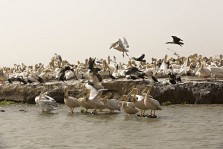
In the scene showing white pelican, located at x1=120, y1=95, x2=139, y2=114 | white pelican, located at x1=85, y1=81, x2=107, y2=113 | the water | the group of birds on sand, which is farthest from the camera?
white pelican, located at x1=85, y1=81, x2=107, y2=113

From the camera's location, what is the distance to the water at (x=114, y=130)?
1000 cm

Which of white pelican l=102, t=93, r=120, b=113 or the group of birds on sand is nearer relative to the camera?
the group of birds on sand

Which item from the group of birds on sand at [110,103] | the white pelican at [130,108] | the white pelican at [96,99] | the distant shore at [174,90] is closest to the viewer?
the group of birds on sand at [110,103]

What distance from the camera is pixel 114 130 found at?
39.7 feet

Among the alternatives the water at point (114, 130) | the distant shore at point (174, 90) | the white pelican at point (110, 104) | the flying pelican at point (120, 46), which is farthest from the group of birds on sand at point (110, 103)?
the distant shore at point (174, 90)

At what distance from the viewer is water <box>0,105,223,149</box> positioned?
10.0 meters

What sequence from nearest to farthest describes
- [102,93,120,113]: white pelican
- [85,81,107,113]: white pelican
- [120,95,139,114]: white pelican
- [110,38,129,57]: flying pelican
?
1. [120,95,139,114]: white pelican
2. [85,81,107,113]: white pelican
3. [102,93,120,113]: white pelican
4. [110,38,129,57]: flying pelican

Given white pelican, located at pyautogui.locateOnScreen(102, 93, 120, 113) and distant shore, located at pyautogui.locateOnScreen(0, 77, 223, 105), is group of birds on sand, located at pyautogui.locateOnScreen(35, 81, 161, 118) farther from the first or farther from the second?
distant shore, located at pyautogui.locateOnScreen(0, 77, 223, 105)

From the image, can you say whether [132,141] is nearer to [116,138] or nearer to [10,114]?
[116,138]

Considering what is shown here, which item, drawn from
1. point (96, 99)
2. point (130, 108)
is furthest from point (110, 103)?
point (130, 108)

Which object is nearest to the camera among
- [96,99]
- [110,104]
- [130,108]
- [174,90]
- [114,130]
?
[114,130]

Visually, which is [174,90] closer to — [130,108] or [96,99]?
[96,99]

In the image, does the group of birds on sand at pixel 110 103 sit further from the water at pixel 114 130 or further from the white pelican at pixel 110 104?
the water at pixel 114 130

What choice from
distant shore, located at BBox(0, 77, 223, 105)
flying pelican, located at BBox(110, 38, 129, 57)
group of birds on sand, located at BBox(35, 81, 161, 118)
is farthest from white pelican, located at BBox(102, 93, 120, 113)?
flying pelican, located at BBox(110, 38, 129, 57)
